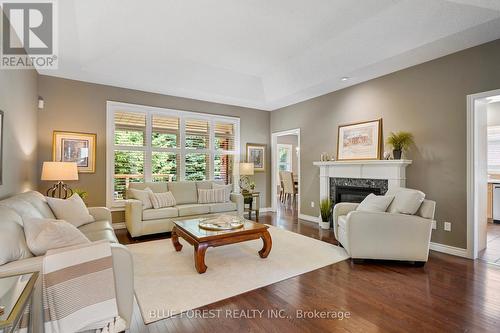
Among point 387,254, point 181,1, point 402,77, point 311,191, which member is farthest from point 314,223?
point 181,1

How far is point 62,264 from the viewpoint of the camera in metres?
1.47

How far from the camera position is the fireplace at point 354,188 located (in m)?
4.20

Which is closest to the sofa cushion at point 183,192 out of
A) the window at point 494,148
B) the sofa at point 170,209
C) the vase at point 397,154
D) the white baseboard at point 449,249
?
the sofa at point 170,209

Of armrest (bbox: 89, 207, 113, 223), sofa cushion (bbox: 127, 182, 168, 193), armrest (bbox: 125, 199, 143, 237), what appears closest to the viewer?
armrest (bbox: 89, 207, 113, 223)

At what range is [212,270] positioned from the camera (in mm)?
2826

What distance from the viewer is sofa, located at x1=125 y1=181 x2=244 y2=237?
405 centimetres

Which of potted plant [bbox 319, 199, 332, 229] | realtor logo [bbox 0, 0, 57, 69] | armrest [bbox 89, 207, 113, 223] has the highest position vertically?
realtor logo [bbox 0, 0, 57, 69]

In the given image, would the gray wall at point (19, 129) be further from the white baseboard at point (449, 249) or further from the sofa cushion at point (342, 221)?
the white baseboard at point (449, 249)

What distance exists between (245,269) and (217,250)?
80 centimetres

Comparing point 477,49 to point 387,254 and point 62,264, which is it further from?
point 62,264

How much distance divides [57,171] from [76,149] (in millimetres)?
969

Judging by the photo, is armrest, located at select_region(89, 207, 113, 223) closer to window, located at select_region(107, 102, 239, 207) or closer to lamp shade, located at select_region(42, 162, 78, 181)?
lamp shade, located at select_region(42, 162, 78, 181)

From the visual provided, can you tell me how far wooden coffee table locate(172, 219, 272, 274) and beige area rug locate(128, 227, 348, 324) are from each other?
14cm

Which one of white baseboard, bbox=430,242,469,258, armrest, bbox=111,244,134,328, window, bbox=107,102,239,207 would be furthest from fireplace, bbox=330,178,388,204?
armrest, bbox=111,244,134,328
